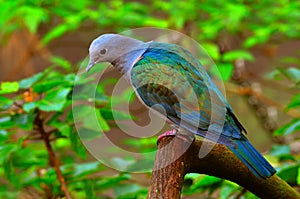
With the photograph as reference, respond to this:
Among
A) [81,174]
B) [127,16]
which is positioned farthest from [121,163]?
[127,16]

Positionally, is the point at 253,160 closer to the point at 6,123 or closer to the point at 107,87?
the point at 6,123

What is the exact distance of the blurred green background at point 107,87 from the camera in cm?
161

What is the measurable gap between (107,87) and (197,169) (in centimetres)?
276

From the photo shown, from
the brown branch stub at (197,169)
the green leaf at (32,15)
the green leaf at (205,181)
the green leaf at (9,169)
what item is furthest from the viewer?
the green leaf at (32,15)

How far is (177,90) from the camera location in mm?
1322

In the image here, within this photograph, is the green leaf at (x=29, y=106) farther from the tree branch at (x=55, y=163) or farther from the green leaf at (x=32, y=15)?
the green leaf at (x=32, y=15)

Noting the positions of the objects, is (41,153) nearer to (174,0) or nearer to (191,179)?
(191,179)

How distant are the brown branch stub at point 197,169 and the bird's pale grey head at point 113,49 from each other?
0.27 meters

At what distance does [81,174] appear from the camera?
163 cm

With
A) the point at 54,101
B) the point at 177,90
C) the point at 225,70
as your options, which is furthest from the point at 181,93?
the point at 225,70

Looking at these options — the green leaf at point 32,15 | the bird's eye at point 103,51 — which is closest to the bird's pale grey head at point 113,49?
the bird's eye at point 103,51

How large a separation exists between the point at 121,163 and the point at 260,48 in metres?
2.64

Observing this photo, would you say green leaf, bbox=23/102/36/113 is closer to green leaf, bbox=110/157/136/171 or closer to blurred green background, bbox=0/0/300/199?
blurred green background, bbox=0/0/300/199

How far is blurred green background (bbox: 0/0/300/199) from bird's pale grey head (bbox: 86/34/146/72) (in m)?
0.21
